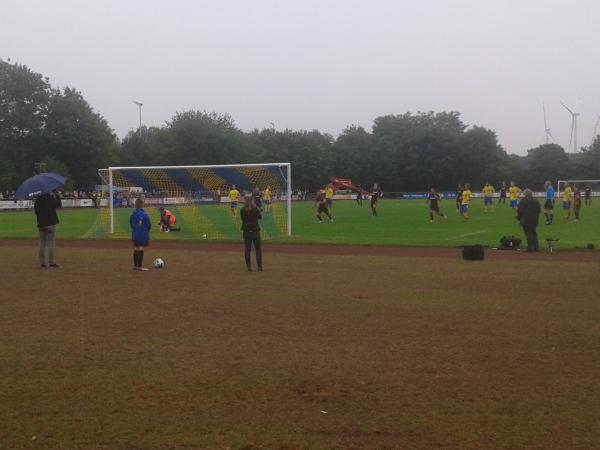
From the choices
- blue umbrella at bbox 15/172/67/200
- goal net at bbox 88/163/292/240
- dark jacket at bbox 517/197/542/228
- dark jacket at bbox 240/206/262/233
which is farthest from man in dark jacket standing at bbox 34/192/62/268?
dark jacket at bbox 517/197/542/228

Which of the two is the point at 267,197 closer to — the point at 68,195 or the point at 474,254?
the point at 474,254

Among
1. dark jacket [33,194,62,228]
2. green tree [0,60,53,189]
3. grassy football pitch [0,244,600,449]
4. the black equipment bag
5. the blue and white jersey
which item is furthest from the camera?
green tree [0,60,53,189]

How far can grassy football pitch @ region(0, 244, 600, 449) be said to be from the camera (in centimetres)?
536

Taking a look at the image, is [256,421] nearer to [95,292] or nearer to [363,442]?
[363,442]

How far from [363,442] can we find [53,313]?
648 cm

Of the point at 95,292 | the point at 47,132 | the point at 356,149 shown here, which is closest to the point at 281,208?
the point at 95,292

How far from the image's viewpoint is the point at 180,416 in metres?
5.65

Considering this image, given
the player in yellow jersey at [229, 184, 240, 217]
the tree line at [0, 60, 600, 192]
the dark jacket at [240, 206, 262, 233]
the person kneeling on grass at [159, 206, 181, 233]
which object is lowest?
the person kneeling on grass at [159, 206, 181, 233]

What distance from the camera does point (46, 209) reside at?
1539 centimetres

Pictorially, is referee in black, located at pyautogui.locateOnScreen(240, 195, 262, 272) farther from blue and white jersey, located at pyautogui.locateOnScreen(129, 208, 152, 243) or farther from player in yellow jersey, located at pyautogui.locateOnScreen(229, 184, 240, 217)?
player in yellow jersey, located at pyautogui.locateOnScreen(229, 184, 240, 217)

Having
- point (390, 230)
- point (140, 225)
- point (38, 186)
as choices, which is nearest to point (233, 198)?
point (390, 230)

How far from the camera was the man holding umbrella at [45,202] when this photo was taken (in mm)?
15125

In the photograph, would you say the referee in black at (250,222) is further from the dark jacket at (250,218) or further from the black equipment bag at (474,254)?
the black equipment bag at (474,254)

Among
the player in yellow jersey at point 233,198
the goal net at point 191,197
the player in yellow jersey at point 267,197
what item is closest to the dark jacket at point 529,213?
the goal net at point 191,197
